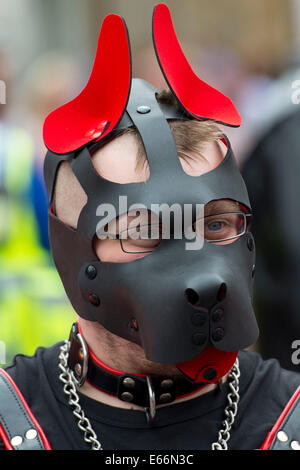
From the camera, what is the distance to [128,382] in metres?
2.20

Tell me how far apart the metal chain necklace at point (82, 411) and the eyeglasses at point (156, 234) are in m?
0.47

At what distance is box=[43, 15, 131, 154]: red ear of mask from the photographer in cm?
222

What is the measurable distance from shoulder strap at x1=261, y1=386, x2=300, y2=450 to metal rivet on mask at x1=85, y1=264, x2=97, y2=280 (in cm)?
69

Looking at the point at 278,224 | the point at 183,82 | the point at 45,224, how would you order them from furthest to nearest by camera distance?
the point at 45,224 < the point at 278,224 < the point at 183,82

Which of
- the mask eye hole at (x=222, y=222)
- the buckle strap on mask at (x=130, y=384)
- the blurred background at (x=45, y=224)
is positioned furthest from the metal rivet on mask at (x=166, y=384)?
the blurred background at (x=45, y=224)

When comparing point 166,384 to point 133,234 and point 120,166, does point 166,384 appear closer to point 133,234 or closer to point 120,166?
point 133,234

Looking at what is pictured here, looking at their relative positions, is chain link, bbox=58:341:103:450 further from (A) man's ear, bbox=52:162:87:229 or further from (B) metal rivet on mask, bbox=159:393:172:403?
(A) man's ear, bbox=52:162:87:229

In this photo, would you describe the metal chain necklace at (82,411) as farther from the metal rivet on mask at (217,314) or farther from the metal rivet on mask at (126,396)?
the metal rivet on mask at (217,314)

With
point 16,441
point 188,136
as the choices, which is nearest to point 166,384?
point 16,441

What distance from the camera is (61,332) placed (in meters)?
3.66

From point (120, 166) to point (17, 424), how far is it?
2.63ft

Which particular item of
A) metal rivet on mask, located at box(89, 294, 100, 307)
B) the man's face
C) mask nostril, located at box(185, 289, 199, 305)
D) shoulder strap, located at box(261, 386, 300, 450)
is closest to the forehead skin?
the man's face

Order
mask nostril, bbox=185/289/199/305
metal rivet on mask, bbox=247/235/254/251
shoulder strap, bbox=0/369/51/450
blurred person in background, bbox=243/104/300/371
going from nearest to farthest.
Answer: mask nostril, bbox=185/289/199/305
shoulder strap, bbox=0/369/51/450
metal rivet on mask, bbox=247/235/254/251
blurred person in background, bbox=243/104/300/371

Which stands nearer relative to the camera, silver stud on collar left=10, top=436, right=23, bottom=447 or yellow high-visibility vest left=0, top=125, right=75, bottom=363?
silver stud on collar left=10, top=436, right=23, bottom=447
